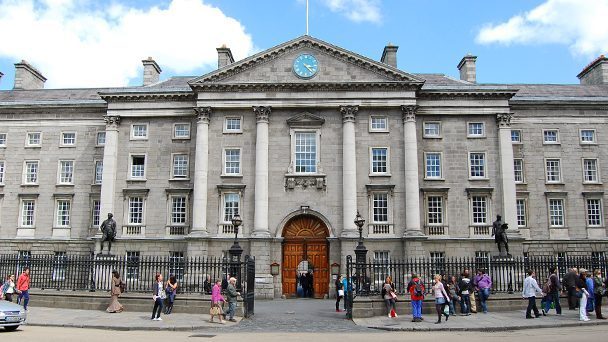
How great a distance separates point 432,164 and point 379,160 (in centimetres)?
410

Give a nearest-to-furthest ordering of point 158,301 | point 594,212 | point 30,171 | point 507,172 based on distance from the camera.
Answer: point 158,301
point 507,172
point 594,212
point 30,171

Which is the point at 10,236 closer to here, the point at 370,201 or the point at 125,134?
the point at 125,134

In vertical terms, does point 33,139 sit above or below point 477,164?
above

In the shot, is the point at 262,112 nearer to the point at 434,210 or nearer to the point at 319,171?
the point at 319,171

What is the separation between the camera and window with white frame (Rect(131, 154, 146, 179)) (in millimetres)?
42500

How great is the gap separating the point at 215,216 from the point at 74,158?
13.6m

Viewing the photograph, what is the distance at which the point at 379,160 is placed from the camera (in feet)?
134

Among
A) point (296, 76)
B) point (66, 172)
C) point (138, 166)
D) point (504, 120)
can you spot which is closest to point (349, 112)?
point (296, 76)

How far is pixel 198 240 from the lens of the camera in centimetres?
3906

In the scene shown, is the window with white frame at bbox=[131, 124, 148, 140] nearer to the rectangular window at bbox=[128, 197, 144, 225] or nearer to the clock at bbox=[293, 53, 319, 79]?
the rectangular window at bbox=[128, 197, 144, 225]

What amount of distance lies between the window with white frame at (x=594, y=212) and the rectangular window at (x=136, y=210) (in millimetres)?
33149

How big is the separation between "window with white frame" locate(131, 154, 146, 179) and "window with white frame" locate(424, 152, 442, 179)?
67.4 ft

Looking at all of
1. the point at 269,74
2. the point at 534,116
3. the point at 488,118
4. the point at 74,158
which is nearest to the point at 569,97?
the point at 534,116

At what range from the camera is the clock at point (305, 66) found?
41.3 metres
